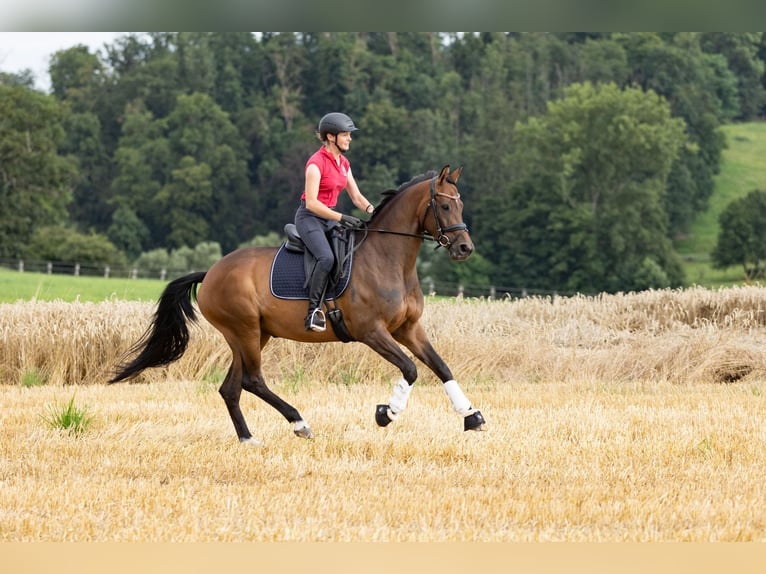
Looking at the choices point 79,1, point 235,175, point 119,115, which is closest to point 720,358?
point 79,1

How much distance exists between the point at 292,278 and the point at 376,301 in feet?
2.37

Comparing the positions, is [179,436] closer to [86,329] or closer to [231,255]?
[231,255]

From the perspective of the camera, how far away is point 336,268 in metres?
9.31

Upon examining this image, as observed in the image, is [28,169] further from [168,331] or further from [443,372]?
[443,372]

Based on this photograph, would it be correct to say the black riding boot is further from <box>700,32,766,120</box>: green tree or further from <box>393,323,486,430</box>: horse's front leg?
<box>700,32,766,120</box>: green tree

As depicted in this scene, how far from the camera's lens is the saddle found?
30.5 feet

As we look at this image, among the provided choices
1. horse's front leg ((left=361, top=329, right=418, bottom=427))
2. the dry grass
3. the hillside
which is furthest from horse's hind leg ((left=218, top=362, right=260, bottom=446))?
the hillside

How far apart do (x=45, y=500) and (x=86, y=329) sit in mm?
8155

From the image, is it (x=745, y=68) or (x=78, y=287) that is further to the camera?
(x=745, y=68)

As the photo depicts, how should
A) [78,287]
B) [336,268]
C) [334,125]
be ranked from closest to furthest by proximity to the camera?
[334,125]
[336,268]
[78,287]

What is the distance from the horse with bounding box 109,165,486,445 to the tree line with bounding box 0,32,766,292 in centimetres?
5745

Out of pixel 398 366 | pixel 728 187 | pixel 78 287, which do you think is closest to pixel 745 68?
pixel 728 187

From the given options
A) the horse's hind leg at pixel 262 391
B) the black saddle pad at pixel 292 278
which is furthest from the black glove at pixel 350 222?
the horse's hind leg at pixel 262 391

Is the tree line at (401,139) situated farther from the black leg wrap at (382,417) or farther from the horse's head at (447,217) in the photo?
the black leg wrap at (382,417)
